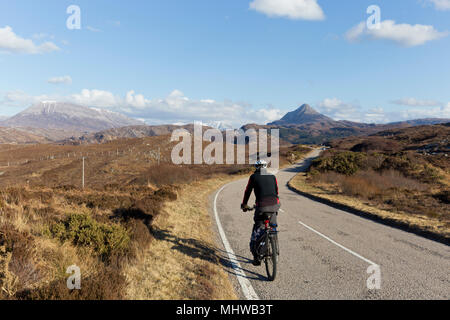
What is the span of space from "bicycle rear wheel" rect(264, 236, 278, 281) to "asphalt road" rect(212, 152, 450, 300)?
163 mm

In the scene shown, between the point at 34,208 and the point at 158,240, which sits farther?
the point at 34,208

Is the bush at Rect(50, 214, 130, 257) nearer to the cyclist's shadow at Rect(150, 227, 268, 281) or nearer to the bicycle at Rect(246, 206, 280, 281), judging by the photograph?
the cyclist's shadow at Rect(150, 227, 268, 281)

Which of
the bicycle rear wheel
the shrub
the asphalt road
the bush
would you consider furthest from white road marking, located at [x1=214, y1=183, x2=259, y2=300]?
the shrub

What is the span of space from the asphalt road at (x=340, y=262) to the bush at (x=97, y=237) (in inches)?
100

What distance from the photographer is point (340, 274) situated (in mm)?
5711

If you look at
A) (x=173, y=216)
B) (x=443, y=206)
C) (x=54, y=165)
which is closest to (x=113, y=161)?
(x=54, y=165)

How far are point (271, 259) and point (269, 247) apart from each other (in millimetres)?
241

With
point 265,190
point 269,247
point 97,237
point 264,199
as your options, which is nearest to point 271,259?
point 269,247

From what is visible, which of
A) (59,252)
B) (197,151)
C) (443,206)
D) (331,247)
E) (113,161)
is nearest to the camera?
(59,252)

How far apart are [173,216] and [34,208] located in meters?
4.67

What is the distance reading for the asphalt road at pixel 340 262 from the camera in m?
4.96

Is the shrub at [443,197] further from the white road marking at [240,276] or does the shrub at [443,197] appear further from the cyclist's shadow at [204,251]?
the cyclist's shadow at [204,251]

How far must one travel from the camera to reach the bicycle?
5503mm
